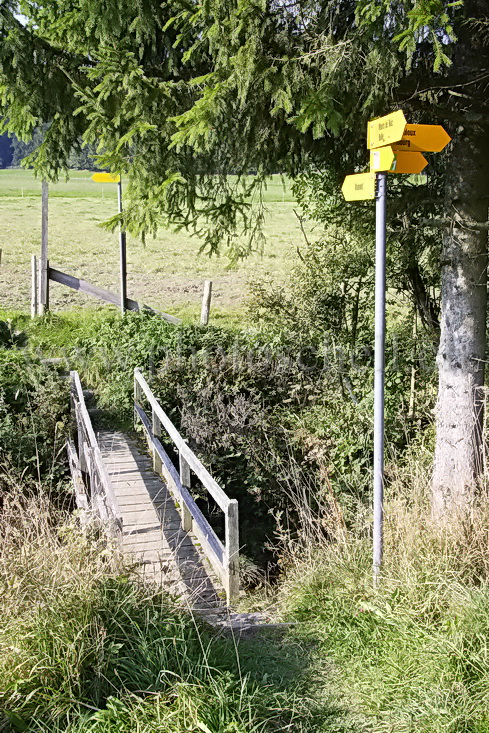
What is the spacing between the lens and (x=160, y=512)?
7500 mm

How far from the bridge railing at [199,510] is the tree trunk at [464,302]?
7.17ft

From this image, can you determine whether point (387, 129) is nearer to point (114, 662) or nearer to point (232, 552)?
point (232, 552)

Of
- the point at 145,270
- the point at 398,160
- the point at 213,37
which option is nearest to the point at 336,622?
the point at 398,160

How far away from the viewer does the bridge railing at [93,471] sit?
5.31 meters

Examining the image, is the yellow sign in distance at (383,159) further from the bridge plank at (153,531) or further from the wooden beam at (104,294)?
the wooden beam at (104,294)

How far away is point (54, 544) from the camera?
169 inches

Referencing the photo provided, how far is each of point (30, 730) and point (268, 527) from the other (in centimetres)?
574

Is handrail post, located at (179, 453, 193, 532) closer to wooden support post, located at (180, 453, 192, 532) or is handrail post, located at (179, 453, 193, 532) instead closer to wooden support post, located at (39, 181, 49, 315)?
wooden support post, located at (180, 453, 192, 532)

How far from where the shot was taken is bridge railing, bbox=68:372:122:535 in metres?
5.31

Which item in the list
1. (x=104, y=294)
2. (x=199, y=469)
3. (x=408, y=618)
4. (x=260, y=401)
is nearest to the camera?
(x=408, y=618)

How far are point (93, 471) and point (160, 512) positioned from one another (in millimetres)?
954

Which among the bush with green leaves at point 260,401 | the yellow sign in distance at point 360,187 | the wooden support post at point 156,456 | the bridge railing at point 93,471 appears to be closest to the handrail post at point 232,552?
the bridge railing at point 93,471

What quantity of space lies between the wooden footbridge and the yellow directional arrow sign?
2727 mm

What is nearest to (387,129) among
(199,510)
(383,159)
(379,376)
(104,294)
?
(383,159)
